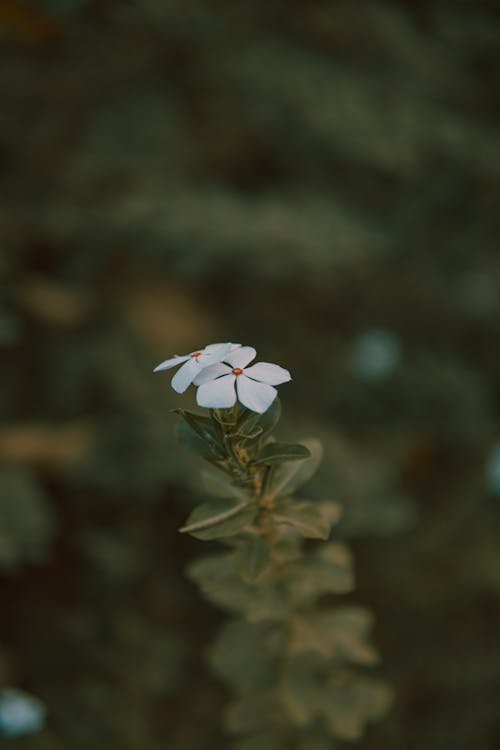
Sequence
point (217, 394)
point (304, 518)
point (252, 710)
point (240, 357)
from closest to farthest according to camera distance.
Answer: point (217, 394), point (240, 357), point (304, 518), point (252, 710)

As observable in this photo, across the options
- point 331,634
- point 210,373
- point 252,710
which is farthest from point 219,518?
point 252,710

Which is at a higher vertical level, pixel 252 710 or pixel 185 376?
pixel 185 376

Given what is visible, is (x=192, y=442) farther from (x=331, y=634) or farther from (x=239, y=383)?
(x=331, y=634)

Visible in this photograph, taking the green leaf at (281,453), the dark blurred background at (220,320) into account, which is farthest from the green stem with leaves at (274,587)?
the dark blurred background at (220,320)

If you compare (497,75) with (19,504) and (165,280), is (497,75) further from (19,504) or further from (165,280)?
(19,504)

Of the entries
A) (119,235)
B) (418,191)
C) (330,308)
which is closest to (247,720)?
(119,235)

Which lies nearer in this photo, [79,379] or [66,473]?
[66,473]

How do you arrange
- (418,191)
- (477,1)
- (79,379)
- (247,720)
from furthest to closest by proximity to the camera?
(418,191)
(477,1)
(79,379)
(247,720)

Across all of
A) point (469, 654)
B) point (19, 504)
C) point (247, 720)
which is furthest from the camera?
point (469, 654)
